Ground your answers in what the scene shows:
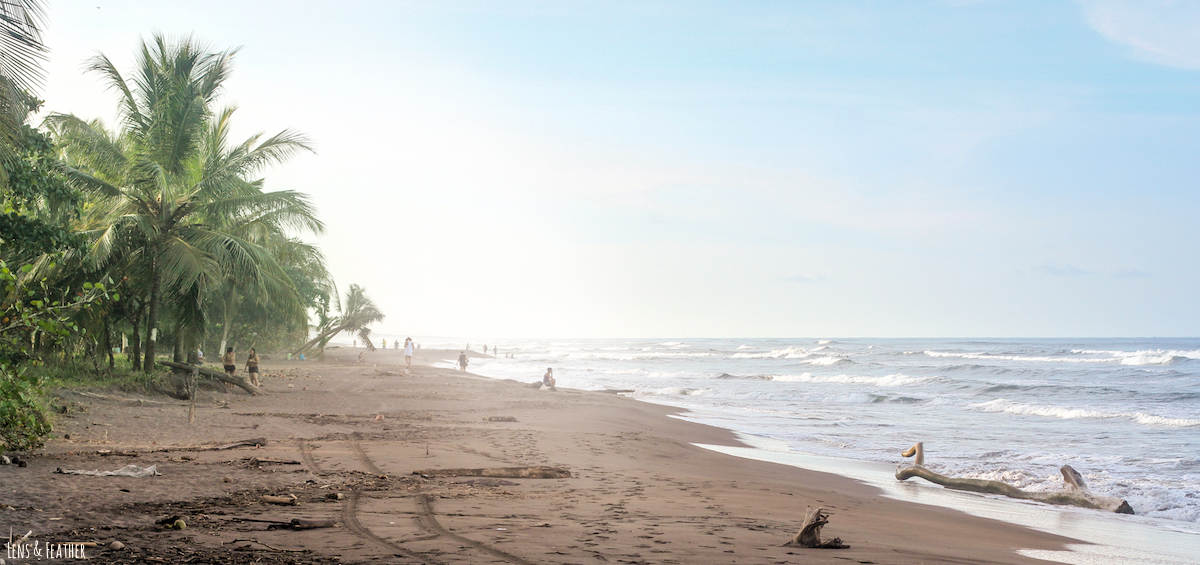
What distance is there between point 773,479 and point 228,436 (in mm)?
7748

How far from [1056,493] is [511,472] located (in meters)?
7.55

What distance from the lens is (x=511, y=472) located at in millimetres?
8227

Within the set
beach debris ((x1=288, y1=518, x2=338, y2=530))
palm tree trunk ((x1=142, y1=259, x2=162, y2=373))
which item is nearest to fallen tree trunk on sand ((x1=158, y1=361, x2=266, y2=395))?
palm tree trunk ((x1=142, y1=259, x2=162, y2=373))

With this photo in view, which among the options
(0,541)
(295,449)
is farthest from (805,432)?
(0,541)

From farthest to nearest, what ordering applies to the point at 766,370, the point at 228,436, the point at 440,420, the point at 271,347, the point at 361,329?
1. the point at 766,370
2. the point at 361,329
3. the point at 271,347
4. the point at 440,420
5. the point at 228,436

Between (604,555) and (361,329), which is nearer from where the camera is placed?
(604,555)

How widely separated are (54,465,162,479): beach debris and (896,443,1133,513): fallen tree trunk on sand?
10094 millimetres

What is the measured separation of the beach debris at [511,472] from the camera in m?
8.02

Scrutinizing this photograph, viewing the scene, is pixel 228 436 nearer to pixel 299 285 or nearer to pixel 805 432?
pixel 805 432

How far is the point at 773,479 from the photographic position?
10234 mm

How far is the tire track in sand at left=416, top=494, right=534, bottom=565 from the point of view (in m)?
4.89

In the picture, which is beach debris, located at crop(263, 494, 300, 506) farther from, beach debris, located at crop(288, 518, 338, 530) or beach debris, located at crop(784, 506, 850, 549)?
beach debris, located at crop(784, 506, 850, 549)

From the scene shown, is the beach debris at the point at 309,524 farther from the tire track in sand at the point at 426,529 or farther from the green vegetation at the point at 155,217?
the green vegetation at the point at 155,217

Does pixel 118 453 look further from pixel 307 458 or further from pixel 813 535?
pixel 813 535
